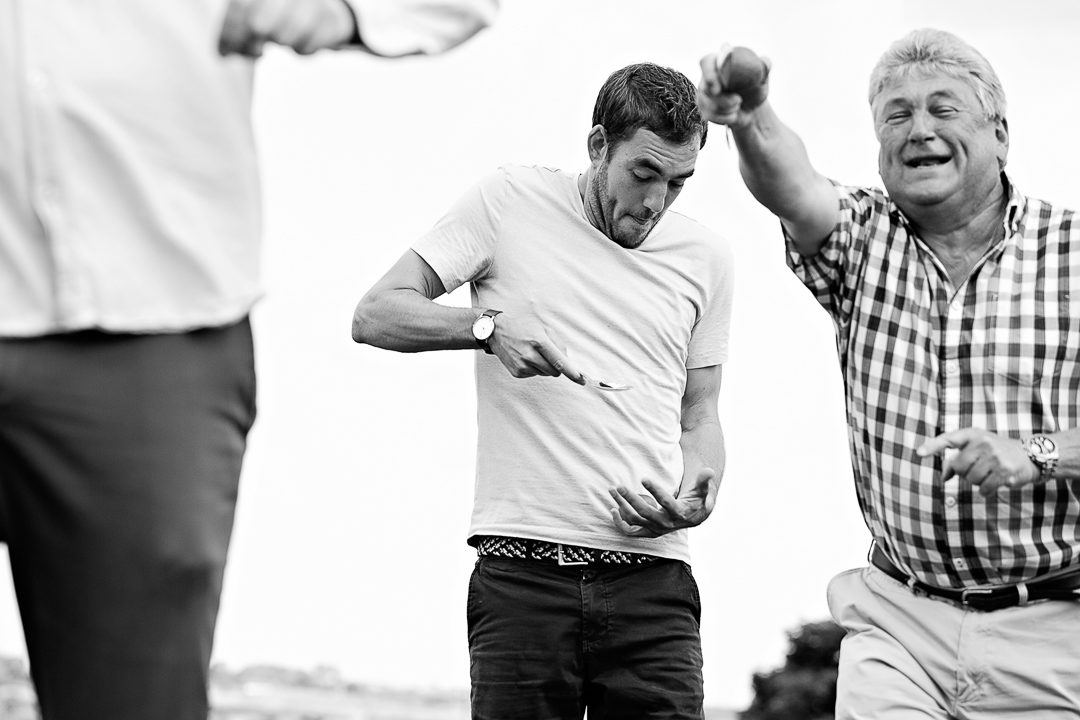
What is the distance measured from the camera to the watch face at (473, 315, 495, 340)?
3.06 m

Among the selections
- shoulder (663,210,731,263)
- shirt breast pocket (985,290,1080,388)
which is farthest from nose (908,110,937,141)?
shoulder (663,210,731,263)

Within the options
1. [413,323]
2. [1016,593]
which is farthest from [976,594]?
[413,323]

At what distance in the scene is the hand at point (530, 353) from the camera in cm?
298

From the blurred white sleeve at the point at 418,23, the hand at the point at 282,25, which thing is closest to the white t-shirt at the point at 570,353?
the blurred white sleeve at the point at 418,23

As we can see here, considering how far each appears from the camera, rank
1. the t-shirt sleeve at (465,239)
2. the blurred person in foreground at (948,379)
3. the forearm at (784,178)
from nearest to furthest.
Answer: the forearm at (784,178) → the blurred person in foreground at (948,379) → the t-shirt sleeve at (465,239)

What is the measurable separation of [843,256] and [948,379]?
356 millimetres

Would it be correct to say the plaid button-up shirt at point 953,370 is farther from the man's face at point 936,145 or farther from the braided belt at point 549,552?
the braided belt at point 549,552

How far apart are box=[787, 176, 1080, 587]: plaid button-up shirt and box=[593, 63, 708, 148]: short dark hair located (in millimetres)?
476

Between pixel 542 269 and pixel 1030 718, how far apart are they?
1.50 meters

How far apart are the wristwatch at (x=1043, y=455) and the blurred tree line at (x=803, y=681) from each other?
597 cm

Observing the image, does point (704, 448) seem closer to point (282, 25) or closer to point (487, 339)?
point (487, 339)

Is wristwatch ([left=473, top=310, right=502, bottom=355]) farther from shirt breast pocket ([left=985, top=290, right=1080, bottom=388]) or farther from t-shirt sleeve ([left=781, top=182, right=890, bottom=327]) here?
shirt breast pocket ([left=985, top=290, right=1080, bottom=388])

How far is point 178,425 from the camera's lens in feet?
5.46

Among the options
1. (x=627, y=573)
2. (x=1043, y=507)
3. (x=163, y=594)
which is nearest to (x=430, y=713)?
(x=627, y=573)
